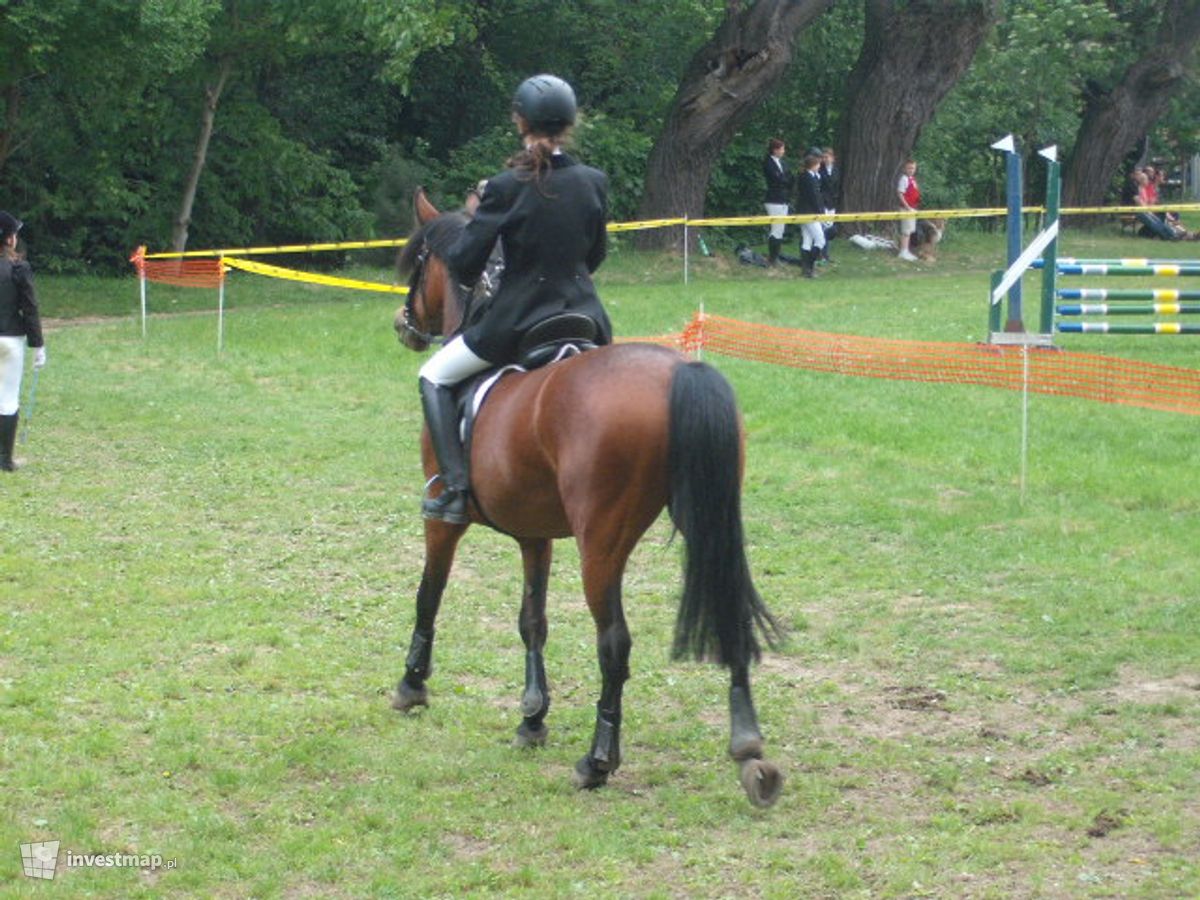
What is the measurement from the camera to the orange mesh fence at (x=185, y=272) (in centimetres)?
2545

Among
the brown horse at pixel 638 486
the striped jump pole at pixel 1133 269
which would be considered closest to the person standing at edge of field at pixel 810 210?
the striped jump pole at pixel 1133 269

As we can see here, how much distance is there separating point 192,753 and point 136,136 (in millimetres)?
22512

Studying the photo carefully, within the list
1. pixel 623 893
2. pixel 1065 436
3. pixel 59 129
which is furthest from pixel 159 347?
pixel 623 893

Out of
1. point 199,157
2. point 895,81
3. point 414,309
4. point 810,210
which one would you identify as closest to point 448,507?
point 414,309

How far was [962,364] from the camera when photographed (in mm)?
16922

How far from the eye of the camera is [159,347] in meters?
20.8

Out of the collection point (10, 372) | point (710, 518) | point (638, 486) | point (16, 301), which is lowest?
point (10, 372)

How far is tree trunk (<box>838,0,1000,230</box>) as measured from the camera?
98.5ft

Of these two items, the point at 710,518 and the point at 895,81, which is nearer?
the point at 710,518

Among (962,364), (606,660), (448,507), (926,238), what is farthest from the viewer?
(926,238)

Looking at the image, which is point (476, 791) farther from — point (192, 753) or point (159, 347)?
point (159, 347)

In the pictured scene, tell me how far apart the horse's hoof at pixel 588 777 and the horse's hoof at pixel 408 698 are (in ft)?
4.19

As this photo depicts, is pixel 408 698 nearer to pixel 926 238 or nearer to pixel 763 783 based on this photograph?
pixel 763 783

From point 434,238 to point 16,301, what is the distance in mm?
6834
